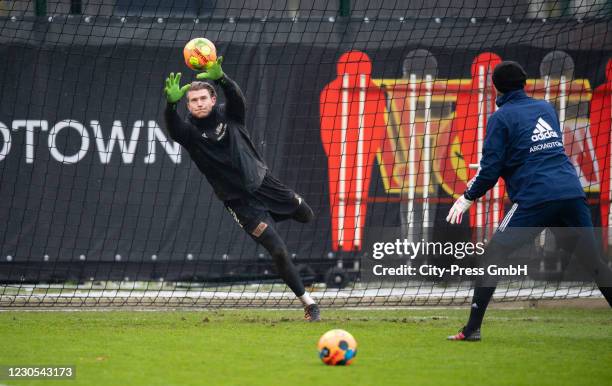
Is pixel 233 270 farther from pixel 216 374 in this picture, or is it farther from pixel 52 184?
pixel 216 374

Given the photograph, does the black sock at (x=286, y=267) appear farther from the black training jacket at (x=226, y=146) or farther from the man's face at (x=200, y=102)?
the man's face at (x=200, y=102)

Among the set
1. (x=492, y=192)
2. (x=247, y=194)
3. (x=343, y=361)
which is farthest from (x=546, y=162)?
(x=492, y=192)

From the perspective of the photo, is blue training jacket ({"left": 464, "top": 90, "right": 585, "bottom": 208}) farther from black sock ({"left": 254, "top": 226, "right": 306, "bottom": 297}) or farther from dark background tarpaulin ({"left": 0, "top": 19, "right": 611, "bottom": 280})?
dark background tarpaulin ({"left": 0, "top": 19, "right": 611, "bottom": 280})

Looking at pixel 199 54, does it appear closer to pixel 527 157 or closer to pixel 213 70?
pixel 213 70

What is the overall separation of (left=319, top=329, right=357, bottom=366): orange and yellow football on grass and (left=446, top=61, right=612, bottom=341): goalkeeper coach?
1529mm

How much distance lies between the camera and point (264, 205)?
980 centimetres

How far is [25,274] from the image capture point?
12.8 meters

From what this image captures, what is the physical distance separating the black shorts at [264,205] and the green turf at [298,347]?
932 millimetres

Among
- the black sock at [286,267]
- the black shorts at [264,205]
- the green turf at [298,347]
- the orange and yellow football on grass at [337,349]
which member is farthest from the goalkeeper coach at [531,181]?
the black shorts at [264,205]

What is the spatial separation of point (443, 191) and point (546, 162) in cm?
557

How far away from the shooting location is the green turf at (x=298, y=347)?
21.5ft

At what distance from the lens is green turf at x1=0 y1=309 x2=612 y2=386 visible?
21.5 feet

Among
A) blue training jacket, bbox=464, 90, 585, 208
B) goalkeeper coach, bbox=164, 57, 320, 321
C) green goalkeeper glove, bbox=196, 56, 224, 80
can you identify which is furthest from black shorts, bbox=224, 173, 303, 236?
blue training jacket, bbox=464, 90, 585, 208

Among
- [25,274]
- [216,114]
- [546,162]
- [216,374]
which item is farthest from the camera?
[25,274]
